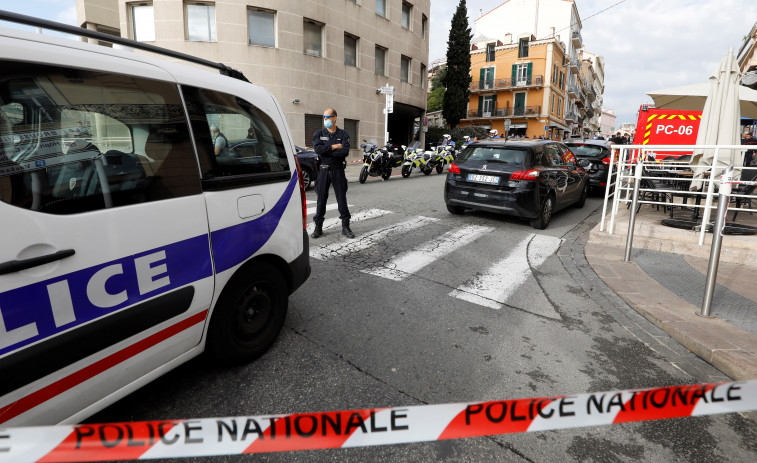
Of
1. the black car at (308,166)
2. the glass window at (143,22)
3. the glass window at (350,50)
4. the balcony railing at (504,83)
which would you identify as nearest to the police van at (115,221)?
the black car at (308,166)

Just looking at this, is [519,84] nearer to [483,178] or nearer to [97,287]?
[483,178]

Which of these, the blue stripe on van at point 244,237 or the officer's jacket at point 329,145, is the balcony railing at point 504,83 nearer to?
the officer's jacket at point 329,145

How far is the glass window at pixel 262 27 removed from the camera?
18.1 meters

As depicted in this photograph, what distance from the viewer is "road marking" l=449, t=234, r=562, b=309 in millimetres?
4312

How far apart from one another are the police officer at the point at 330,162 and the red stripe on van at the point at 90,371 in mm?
3947

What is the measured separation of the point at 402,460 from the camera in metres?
2.09

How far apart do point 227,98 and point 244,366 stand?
67.1 inches

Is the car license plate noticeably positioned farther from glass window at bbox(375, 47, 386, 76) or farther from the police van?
glass window at bbox(375, 47, 386, 76)

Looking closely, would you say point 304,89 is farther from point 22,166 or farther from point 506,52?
point 506,52

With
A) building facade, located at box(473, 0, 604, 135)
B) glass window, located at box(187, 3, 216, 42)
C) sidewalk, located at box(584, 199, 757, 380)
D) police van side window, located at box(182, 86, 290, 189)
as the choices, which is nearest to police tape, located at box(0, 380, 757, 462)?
police van side window, located at box(182, 86, 290, 189)

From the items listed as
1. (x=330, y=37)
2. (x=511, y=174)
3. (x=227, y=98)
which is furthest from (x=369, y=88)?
(x=227, y=98)

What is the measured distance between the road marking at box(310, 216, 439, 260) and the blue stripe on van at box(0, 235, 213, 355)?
10.2 ft

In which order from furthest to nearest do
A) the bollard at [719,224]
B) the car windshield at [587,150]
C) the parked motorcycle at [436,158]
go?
the parked motorcycle at [436,158]
the car windshield at [587,150]
the bollard at [719,224]

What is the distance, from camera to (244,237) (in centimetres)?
262
